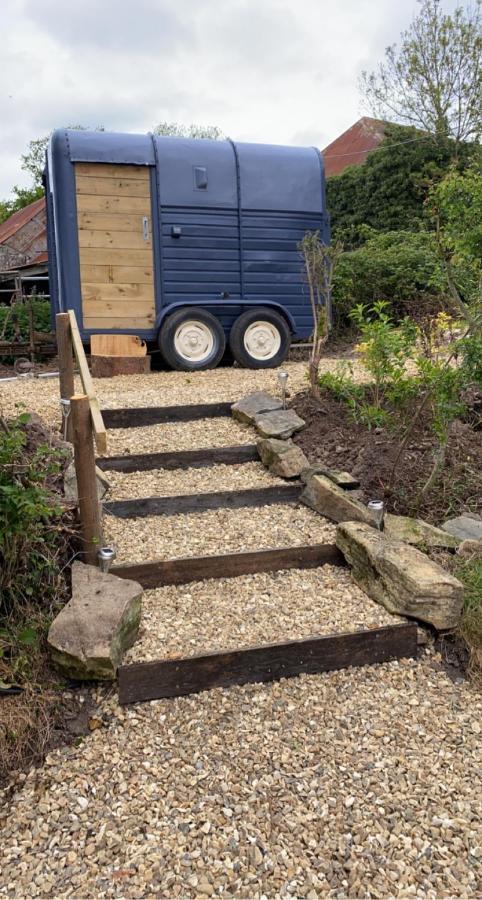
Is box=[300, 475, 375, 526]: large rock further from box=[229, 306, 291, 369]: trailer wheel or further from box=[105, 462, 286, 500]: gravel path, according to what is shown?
box=[229, 306, 291, 369]: trailer wheel

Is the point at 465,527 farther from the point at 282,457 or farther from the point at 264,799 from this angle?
the point at 264,799

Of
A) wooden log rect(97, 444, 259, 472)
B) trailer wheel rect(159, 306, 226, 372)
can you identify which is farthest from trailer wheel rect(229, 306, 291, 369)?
wooden log rect(97, 444, 259, 472)

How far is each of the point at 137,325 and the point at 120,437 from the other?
124 inches

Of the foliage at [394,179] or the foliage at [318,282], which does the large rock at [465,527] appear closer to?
the foliage at [318,282]

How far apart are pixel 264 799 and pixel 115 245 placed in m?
7.04

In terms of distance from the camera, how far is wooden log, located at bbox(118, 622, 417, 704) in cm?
305

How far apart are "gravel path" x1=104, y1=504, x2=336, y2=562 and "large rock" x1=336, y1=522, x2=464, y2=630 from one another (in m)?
0.34

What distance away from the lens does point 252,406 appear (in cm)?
605

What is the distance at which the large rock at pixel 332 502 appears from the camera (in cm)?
432

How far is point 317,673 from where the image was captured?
10.8 ft

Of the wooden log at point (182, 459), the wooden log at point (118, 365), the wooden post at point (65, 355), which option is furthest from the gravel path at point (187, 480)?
the wooden log at point (118, 365)

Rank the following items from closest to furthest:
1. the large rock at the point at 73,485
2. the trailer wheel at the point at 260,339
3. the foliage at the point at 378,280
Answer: the large rock at the point at 73,485 < the trailer wheel at the point at 260,339 < the foliage at the point at 378,280

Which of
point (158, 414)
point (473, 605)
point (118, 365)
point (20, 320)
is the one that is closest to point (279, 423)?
point (158, 414)

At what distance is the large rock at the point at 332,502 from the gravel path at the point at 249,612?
0.43 meters
